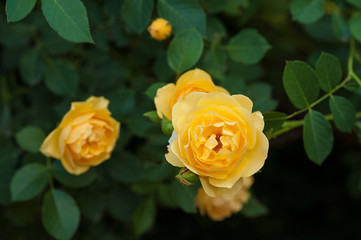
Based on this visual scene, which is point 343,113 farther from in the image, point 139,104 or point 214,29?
point 139,104

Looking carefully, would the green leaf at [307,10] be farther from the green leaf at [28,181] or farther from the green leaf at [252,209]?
the green leaf at [28,181]

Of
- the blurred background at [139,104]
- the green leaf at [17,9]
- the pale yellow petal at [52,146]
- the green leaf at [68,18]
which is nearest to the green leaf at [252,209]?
the blurred background at [139,104]

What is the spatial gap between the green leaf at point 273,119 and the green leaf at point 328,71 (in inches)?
7.0

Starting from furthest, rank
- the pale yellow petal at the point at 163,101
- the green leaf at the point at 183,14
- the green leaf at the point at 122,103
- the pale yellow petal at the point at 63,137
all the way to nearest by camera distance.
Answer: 1. the green leaf at the point at 122,103
2. the green leaf at the point at 183,14
3. the pale yellow petal at the point at 63,137
4. the pale yellow petal at the point at 163,101

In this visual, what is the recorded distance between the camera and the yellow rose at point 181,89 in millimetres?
895

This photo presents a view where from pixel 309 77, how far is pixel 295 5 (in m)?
0.32

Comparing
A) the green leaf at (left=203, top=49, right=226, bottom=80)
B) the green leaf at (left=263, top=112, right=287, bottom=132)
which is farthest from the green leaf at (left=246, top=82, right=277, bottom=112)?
the green leaf at (left=263, top=112, right=287, bottom=132)

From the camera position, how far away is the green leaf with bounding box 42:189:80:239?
1116 millimetres

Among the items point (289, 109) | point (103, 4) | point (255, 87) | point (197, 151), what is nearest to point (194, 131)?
point (197, 151)

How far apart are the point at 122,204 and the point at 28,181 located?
398 mm

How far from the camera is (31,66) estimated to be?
4.46 ft

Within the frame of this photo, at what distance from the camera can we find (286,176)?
2027 mm

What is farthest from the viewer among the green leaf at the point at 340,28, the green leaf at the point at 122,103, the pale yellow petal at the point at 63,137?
the green leaf at the point at 340,28

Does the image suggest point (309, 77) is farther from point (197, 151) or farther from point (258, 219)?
point (258, 219)
